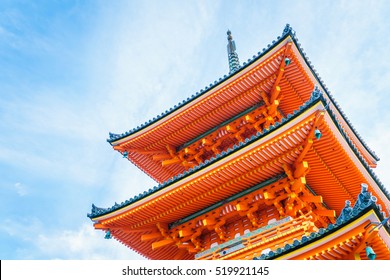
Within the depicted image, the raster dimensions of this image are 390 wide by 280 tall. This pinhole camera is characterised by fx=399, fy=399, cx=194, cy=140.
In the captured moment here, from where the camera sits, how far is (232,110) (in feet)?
51.9

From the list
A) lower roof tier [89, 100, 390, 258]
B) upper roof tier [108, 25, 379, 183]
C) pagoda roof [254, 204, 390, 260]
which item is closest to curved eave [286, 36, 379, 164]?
upper roof tier [108, 25, 379, 183]

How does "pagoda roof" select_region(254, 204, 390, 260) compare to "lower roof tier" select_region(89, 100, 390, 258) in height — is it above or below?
below

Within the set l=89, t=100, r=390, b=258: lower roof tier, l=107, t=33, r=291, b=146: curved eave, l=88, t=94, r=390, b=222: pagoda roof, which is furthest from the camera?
l=107, t=33, r=291, b=146: curved eave

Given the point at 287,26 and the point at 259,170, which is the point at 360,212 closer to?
the point at 259,170

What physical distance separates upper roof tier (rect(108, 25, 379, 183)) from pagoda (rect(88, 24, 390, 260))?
4 cm

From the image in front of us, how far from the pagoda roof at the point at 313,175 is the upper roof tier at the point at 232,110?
138 inches

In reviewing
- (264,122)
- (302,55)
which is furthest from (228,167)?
(302,55)

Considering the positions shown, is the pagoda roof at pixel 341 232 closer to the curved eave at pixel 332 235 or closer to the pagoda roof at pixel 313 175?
the curved eave at pixel 332 235

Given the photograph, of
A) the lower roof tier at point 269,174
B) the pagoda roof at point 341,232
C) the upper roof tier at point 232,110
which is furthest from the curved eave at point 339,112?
the pagoda roof at point 341,232

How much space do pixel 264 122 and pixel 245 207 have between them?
420 cm

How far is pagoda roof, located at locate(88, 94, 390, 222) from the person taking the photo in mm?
10852

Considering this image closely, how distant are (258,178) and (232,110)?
4.26 meters

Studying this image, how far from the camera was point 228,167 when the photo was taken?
470 inches

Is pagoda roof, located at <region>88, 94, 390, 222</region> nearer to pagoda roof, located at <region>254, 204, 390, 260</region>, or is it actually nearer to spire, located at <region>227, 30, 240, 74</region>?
pagoda roof, located at <region>254, 204, 390, 260</region>
